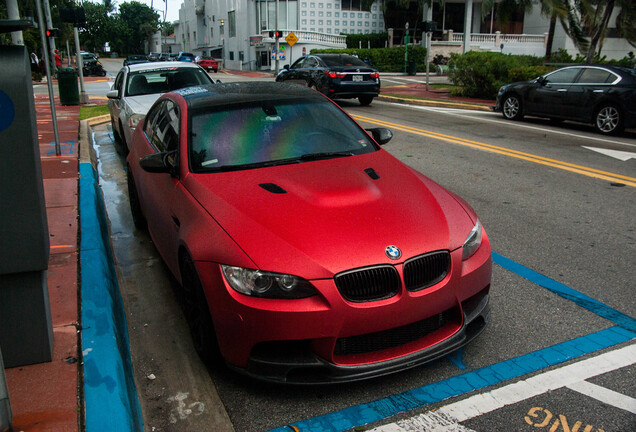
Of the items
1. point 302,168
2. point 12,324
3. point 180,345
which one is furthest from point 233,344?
point 302,168

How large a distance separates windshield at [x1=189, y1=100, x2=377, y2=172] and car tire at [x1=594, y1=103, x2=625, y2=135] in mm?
10154

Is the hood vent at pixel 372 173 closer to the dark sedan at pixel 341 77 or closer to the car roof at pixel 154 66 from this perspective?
the car roof at pixel 154 66

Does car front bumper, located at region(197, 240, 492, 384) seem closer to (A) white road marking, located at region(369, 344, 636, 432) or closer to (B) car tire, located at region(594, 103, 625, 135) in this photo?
(A) white road marking, located at region(369, 344, 636, 432)

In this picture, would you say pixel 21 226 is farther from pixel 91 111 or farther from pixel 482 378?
pixel 91 111

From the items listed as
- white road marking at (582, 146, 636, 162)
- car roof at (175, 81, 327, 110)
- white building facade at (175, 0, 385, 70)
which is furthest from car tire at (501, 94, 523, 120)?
white building facade at (175, 0, 385, 70)

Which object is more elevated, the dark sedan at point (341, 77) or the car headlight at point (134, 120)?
the dark sedan at point (341, 77)

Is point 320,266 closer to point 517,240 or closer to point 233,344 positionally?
point 233,344

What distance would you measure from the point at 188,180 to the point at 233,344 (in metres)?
1.40

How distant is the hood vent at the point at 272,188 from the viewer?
12.3ft

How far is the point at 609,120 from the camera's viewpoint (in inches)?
510

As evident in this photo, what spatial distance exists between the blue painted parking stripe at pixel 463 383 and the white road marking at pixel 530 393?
0.28 ft

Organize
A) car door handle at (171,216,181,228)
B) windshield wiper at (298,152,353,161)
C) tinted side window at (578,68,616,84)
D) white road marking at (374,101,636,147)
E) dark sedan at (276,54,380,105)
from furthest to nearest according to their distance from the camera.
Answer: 1. dark sedan at (276,54,380,105)
2. tinted side window at (578,68,616,84)
3. white road marking at (374,101,636,147)
4. windshield wiper at (298,152,353,161)
5. car door handle at (171,216,181,228)

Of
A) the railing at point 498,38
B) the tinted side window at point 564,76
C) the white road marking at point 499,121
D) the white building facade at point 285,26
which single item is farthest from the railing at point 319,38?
the tinted side window at point 564,76

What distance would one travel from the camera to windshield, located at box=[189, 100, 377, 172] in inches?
168
